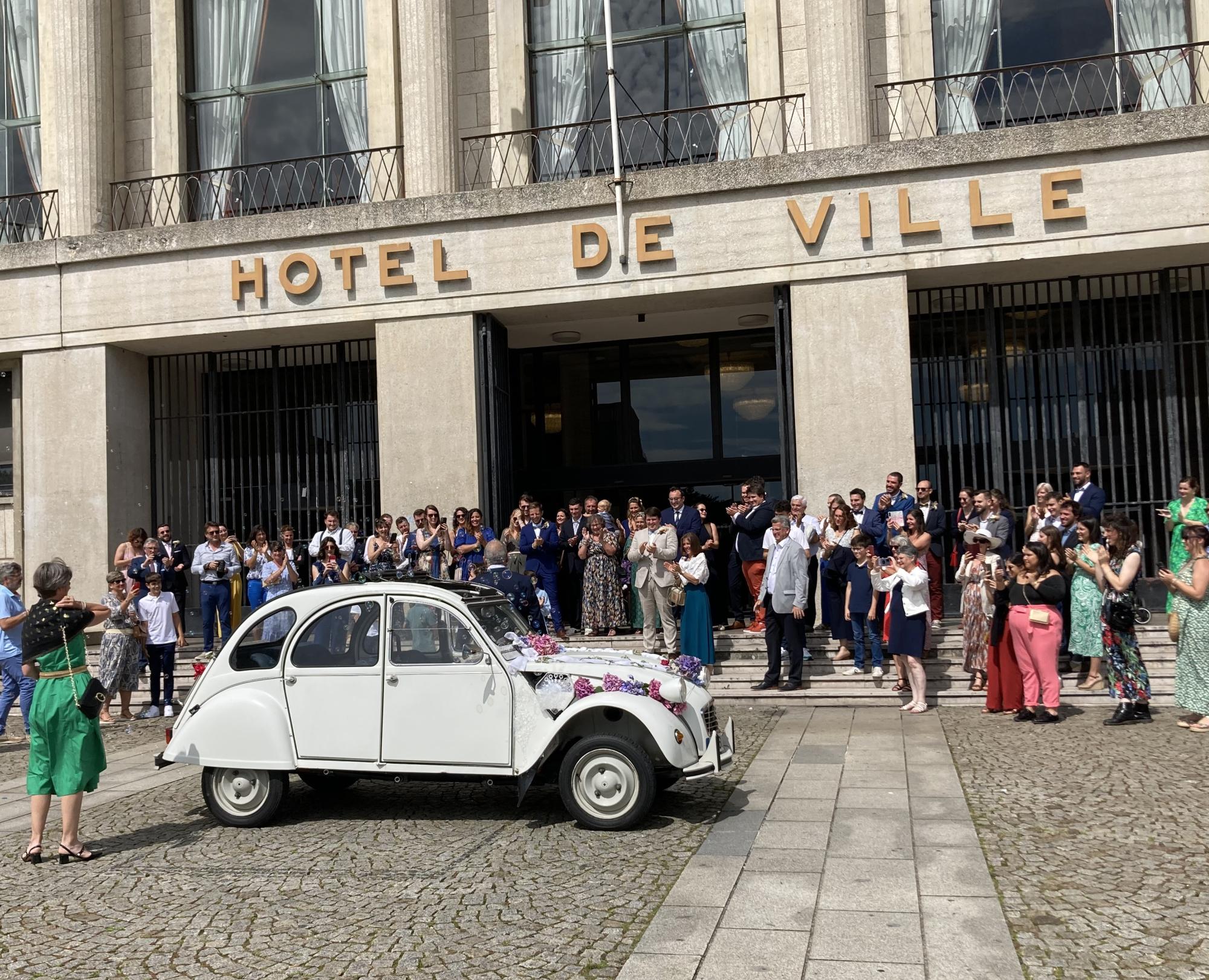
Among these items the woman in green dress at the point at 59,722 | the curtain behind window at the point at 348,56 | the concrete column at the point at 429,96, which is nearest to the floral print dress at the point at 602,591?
the concrete column at the point at 429,96

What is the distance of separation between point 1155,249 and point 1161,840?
9923 millimetres

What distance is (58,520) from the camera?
16703mm

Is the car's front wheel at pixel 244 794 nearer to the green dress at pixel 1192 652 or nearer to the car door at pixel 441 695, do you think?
the car door at pixel 441 695

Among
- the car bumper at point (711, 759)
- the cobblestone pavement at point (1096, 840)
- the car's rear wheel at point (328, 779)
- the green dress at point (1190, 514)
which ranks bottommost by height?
the cobblestone pavement at point (1096, 840)

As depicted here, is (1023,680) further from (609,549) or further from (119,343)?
(119,343)

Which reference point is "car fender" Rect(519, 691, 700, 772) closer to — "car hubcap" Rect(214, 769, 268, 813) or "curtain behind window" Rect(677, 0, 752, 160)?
"car hubcap" Rect(214, 769, 268, 813)

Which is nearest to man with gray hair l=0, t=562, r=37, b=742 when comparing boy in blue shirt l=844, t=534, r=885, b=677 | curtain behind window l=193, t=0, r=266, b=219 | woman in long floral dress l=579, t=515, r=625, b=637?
woman in long floral dress l=579, t=515, r=625, b=637

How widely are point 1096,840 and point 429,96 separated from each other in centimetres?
1343

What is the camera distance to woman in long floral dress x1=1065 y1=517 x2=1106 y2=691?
1064cm

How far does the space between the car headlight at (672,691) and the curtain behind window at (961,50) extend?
11302 mm

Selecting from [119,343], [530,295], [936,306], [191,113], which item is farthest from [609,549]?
[191,113]

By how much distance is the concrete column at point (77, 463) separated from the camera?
1659 cm

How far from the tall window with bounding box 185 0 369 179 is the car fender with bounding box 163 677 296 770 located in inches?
474

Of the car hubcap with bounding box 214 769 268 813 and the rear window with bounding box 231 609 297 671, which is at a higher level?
the rear window with bounding box 231 609 297 671
